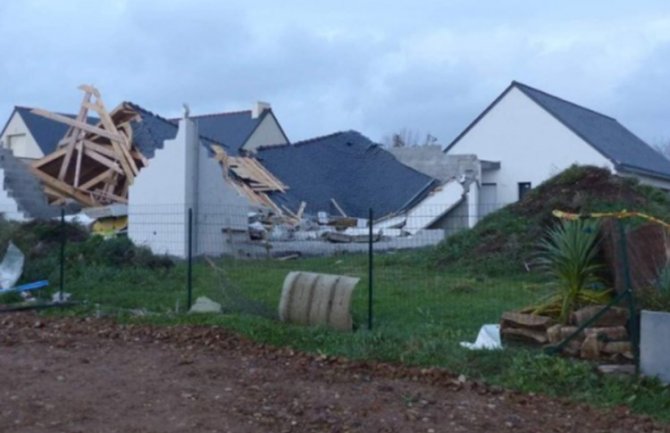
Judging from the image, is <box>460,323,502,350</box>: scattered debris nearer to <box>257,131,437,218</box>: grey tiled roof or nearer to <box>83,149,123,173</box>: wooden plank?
<box>83,149,123,173</box>: wooden plank

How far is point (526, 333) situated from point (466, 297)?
15.3ft

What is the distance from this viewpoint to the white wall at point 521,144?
139 feet

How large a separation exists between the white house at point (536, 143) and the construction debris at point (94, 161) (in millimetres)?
17491

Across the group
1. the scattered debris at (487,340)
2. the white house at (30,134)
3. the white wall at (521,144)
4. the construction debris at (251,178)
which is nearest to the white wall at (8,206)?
the construction debris at (251,178)

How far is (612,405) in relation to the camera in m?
9.00

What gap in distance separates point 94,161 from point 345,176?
1322cm

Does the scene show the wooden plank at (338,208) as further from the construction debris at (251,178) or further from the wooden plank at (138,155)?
the wooden plank at (138,155)

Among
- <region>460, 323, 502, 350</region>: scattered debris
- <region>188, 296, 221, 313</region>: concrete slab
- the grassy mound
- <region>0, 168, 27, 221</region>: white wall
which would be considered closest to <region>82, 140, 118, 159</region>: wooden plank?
<region>0, 168, 27, 221</region>: white wall

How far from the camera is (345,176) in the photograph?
3984cm

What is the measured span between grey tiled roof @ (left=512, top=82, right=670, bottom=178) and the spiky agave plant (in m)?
29.5

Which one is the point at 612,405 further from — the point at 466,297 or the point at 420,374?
the point at 466,297

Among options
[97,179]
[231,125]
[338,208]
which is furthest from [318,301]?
[231,125]

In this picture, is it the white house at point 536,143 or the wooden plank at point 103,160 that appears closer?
the wooden plank at point 103,160

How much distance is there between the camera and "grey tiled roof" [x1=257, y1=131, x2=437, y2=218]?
36312 mm
